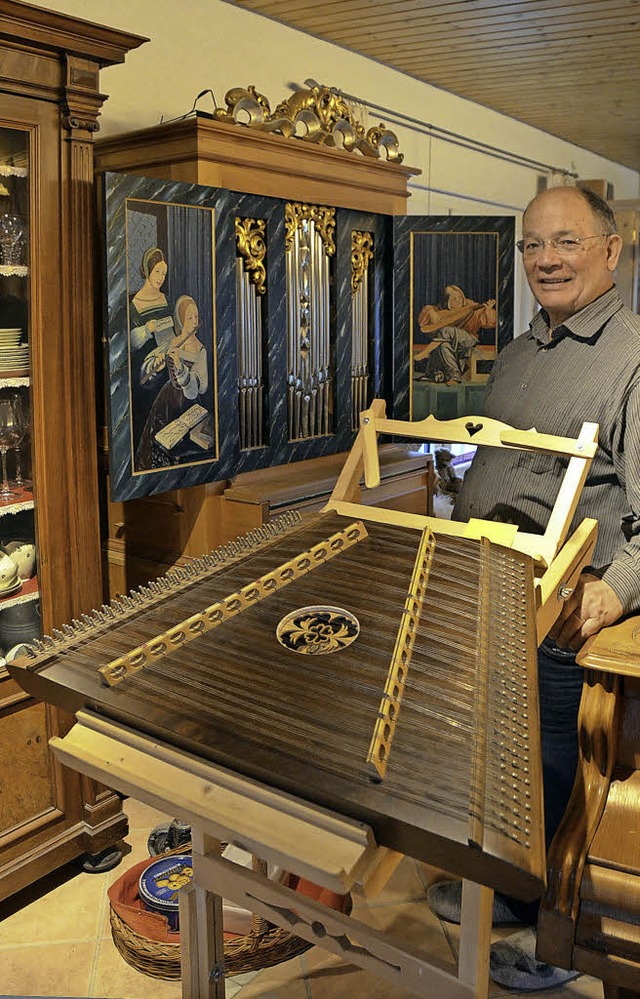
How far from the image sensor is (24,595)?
269 cm

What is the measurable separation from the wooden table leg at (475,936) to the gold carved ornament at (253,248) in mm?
2698

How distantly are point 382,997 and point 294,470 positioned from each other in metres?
2.13

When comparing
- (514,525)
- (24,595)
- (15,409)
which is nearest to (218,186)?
(15,409)

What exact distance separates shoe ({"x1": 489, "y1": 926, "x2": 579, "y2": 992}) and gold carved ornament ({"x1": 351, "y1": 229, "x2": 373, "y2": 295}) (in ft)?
9.14

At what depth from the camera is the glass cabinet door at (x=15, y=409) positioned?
2.48m

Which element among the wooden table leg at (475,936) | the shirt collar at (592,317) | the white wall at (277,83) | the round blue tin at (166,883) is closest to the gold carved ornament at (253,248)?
the white wall at (277,83)

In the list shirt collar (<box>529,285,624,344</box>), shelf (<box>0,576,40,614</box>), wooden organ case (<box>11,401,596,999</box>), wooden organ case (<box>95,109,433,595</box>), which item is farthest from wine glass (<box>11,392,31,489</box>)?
shirt collar (<box>529,285,624,344</box>)

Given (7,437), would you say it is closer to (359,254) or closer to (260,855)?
(260,855)

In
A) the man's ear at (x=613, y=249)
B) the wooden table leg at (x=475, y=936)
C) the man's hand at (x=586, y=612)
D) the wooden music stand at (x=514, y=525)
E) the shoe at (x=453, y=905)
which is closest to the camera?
the wooden table leg at (x=475, y=936)

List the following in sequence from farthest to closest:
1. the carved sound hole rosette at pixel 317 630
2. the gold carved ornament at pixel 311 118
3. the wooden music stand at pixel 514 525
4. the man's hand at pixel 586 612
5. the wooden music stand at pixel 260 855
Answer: the gold carved ornament at pixel 311 118
the man's hand at pixel 586 612
the wooden music stand at pixel 514 525
the carved sound hole rosette at pixel 317 630
the wooden music stand at pixel 260 855

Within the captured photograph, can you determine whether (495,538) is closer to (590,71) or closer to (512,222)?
(512,222)

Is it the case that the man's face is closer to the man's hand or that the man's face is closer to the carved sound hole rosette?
the man's hand

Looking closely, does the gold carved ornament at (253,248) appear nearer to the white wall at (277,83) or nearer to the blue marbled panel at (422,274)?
the white wall at (277,83)

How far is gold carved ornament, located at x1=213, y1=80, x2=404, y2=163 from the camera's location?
137 inches
